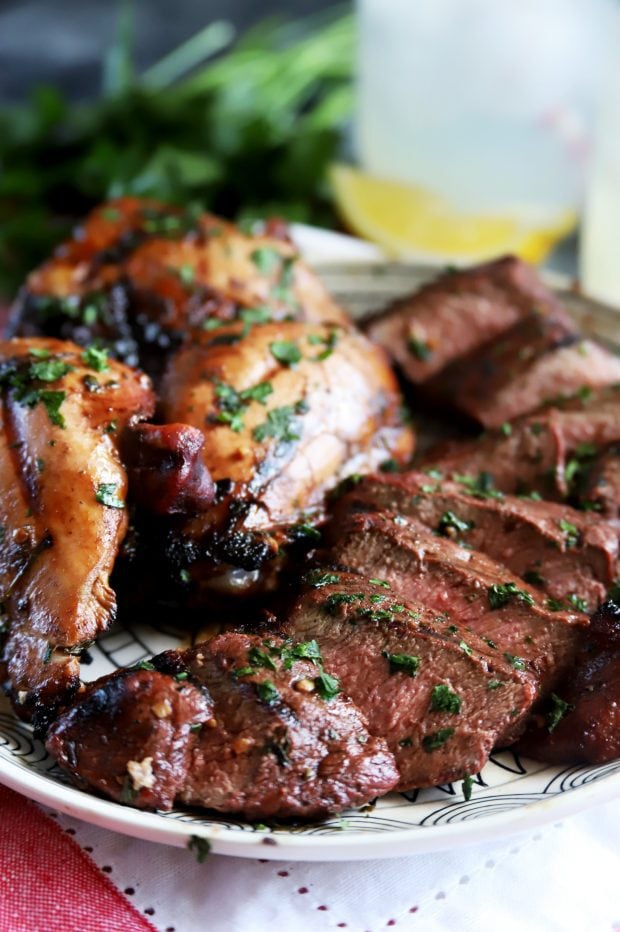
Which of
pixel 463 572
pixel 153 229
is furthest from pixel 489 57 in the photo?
pixel 463 572

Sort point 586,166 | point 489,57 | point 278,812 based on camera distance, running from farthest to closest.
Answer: point 586,166 → point 489,57 → point 278,812

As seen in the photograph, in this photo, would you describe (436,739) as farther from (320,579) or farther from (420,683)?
(320,579)

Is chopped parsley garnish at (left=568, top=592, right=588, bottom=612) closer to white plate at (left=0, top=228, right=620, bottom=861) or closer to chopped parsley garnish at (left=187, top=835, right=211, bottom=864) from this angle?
white plate at (left=0, top=228, right=620, bottom=861)

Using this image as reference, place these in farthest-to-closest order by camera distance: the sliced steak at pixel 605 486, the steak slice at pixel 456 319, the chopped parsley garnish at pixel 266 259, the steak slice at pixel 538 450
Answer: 1. the steak slice at pixel 456 319
2. the chopped parsley garnish at pixel 266 259
3. the steak slice at pixel 538 450
4. the sliced steak at pixel 605 486

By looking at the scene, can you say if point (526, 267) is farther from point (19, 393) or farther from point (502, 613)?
point (19, 393)

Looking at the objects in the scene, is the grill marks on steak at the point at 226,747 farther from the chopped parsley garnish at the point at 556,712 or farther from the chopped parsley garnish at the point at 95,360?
the chopped parsley garnish at the point at 95,360

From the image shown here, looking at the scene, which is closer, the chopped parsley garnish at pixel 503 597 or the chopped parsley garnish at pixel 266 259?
the chopped parsley garnish at pixel 503 597

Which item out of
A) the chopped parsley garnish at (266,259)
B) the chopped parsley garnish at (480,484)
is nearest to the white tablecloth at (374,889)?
the chopped parsley garnish at (480,484)
